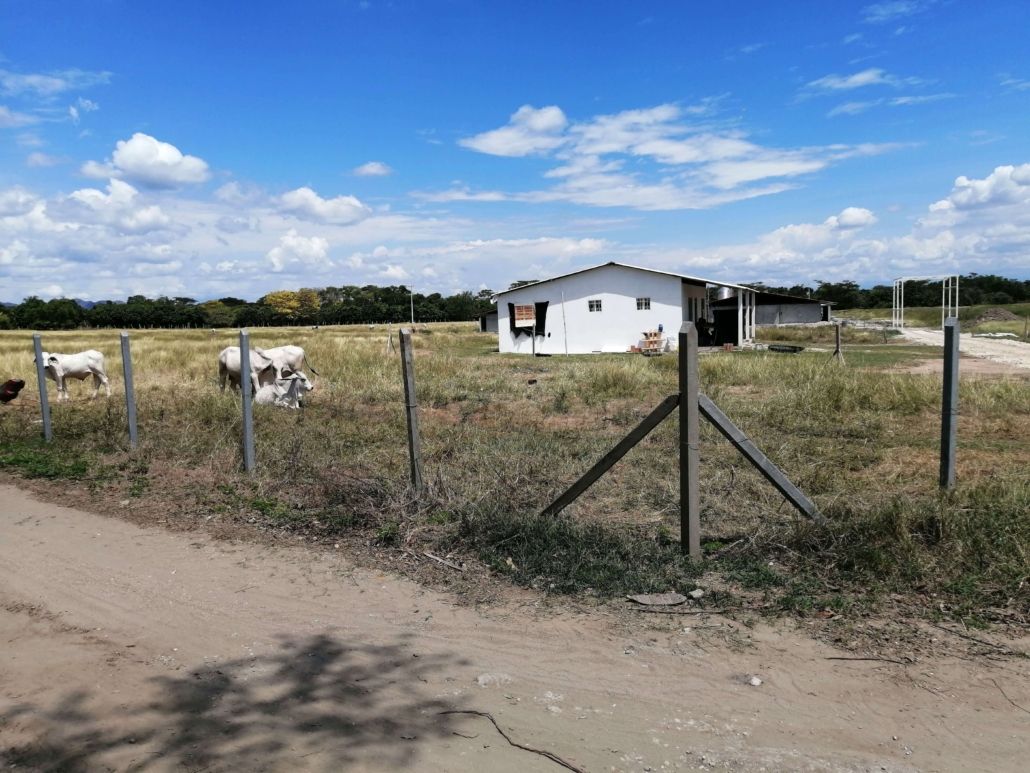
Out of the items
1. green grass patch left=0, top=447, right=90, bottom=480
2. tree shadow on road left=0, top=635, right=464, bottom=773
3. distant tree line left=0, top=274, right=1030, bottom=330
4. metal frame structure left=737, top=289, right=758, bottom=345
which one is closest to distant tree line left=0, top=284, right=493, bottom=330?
distant tree line left=0, top=274, right=1030, bottom=330

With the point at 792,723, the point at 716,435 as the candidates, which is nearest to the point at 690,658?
the point at 792,723

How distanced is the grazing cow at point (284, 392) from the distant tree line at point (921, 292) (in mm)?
75715

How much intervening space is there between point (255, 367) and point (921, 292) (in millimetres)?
94345

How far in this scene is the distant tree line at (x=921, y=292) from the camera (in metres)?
83.9

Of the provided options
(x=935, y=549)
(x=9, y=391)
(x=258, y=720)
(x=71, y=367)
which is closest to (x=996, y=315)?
(x=71, y=367)

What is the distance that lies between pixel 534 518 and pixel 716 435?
445 cm

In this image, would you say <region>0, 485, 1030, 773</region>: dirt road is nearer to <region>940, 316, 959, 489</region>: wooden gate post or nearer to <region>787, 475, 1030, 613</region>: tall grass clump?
<region>787, 475, 1030, 613</region>: tall grass clump

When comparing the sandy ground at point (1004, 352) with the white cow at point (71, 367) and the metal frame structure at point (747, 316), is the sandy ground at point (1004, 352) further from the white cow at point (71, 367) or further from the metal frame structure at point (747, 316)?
the white cow at point (71, 367)

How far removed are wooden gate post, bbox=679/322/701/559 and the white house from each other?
2647 centimetres

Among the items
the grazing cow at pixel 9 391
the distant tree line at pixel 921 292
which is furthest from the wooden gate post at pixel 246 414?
the distant tree line at pixel 921 292

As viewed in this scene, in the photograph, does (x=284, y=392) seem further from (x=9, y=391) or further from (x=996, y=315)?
(x=996, y=315)

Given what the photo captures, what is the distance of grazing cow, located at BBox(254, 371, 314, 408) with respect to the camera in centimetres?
1305

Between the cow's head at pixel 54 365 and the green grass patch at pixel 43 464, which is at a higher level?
the cow's head at pixel 54 365

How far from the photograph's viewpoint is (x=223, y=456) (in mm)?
8219
